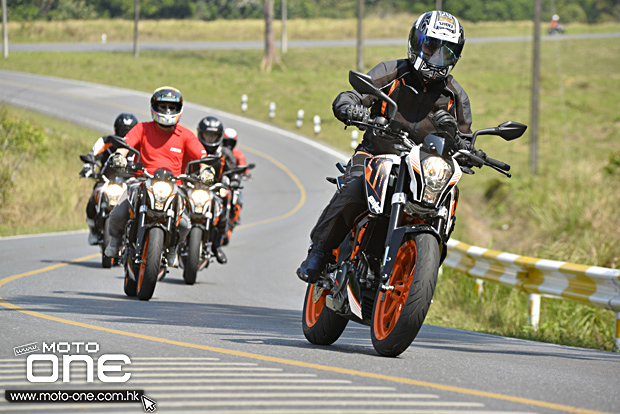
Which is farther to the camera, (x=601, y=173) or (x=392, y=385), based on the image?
(x=601, y=173)

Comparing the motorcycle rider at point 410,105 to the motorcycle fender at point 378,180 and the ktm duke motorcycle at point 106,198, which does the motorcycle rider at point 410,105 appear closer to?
the motorcycle fender at point 378,180

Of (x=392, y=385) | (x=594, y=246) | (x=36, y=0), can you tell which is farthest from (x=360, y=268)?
(x=36, y=0)

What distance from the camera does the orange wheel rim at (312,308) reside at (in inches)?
299

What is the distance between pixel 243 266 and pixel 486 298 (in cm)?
488

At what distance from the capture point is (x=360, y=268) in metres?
6.92

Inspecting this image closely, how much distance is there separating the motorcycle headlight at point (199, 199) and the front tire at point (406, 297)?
662 cm

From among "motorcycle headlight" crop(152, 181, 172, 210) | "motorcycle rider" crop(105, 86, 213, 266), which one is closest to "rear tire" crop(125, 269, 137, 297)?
"motorcycle rider" crop(105, 86, 213, 266)

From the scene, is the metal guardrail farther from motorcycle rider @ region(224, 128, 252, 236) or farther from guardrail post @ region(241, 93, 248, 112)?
guardrail post @ region(241, 93, 248, 112)

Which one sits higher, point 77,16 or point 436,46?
point 77,16

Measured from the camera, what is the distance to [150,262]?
10445mm

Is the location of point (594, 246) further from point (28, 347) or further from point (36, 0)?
point (36, 0)

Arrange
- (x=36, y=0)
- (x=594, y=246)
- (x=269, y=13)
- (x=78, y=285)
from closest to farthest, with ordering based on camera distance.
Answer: (x=78, y=285) < (x=594, y=246) < (x=269, y=13) < (x=36, y=0)

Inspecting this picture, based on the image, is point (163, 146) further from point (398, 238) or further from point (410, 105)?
point (398, 238)

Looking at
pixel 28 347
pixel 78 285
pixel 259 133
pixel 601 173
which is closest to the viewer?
pixel 28 347
